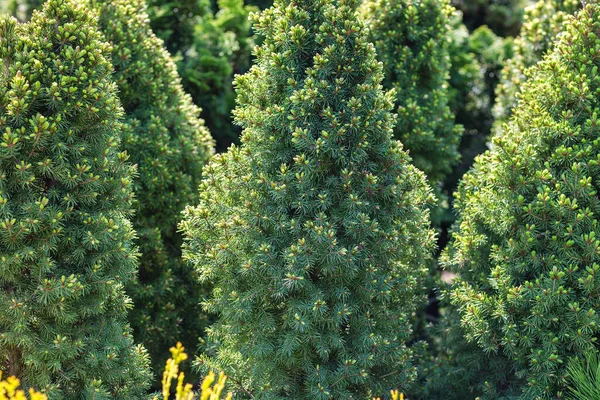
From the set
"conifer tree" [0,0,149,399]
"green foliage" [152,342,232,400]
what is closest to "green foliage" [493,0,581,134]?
"conifer tree" [0,0,149,399]

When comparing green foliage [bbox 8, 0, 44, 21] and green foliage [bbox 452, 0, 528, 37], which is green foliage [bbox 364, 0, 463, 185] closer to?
green foliage [bbox 8, 0, 44, 21]

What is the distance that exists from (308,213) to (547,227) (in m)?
1.73

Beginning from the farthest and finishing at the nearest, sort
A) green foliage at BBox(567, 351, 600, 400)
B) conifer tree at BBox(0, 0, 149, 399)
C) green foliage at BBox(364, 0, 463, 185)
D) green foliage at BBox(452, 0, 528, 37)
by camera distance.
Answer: green foliage at BBox(452, 0, 528, 37)
green foliage at BBox(364, 0, 463, 185)
green foliage at BBox(567, 351, 600, 400)
conifer tree at BBox(0, 0, 149, 399)

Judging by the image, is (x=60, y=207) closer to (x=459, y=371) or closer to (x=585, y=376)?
(x=459, y=371)

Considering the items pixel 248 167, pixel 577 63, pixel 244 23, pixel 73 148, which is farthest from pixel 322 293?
pixel 244 23

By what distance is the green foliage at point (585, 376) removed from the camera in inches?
179

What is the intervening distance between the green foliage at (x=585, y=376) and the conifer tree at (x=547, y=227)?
8 cm

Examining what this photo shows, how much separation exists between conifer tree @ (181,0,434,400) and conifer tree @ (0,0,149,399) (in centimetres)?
75

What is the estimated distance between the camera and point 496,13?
42.1ft

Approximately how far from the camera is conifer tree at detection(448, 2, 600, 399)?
15.4 ft

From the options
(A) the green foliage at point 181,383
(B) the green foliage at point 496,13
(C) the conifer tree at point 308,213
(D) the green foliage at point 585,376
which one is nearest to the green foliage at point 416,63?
(C) the conifer tree at point 308,213

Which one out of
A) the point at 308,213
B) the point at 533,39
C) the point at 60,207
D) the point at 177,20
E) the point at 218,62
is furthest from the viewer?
the point at 177,20

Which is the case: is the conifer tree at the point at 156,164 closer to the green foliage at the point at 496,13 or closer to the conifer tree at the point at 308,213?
the conifer tree at the point at 308,213

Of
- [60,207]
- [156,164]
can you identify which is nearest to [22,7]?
[156,164]
